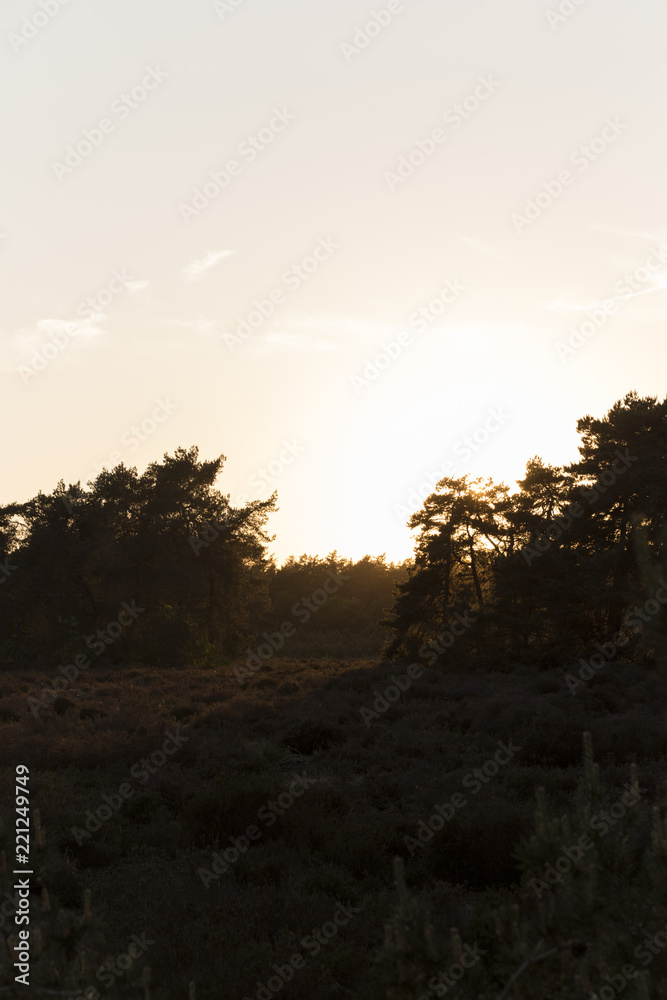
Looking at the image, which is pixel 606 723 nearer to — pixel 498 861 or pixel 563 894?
pixel 498 861

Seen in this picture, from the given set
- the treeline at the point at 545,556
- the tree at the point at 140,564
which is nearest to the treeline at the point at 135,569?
the tree at the point at 140,564

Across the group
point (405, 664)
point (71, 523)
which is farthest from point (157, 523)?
→ point (405, 664)

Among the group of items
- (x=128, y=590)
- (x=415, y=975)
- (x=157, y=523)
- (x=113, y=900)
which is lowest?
(x=113, y=900)

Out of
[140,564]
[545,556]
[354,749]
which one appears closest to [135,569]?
[140,564]

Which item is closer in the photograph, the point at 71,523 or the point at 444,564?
the point at 444,564

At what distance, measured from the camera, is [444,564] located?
29.0m

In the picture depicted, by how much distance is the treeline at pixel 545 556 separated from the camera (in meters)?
23.0

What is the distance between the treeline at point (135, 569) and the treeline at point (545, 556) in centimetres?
1079

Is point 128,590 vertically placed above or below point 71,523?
below

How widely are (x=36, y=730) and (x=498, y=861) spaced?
12.2 meters

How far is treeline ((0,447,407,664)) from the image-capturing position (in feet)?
115

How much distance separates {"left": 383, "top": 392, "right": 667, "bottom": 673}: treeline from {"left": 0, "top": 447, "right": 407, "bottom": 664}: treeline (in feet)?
35.4

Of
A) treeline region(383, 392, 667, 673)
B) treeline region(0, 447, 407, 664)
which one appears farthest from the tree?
treeline region(383, 392, 667, 673)

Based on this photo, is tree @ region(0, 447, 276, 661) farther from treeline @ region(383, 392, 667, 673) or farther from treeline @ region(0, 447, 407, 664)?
treeline @ region(383, 392, 667, 673)
